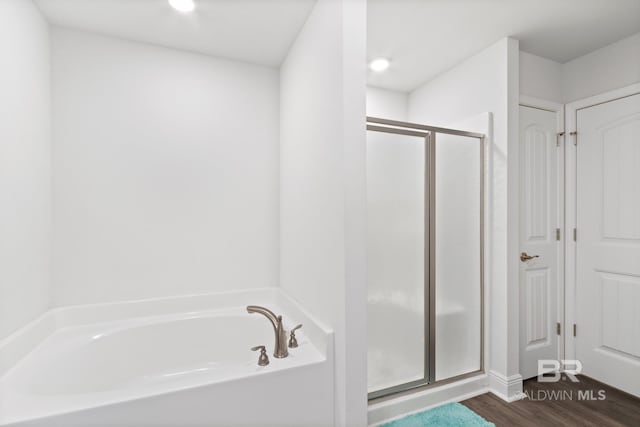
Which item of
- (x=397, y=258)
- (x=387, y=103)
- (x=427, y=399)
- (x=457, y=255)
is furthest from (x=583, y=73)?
(x=427, y=399)

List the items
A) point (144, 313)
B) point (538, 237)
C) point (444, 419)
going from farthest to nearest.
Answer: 1. point (538, 237)
2. point (144, 313)
3. point (444, 419)

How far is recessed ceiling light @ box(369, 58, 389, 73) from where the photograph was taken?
2.43 meters

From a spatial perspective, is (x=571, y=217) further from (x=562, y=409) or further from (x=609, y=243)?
(x=562, y=409)

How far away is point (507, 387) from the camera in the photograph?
201 centimetres

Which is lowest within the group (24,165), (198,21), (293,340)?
(293,340)

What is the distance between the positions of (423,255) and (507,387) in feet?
3.37

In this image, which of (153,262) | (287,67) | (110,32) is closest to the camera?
(110,32)

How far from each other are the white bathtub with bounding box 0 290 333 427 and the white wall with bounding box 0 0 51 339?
0.30 m

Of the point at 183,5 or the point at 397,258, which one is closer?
the point at 183,5

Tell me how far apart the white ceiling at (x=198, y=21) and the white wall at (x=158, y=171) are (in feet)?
0.36

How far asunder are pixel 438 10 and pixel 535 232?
5.59 feet

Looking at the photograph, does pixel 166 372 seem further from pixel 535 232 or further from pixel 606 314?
pixel 606 314

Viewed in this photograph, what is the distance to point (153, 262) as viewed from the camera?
6.95ft

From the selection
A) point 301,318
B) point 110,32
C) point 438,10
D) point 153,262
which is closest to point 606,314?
point 301,318
